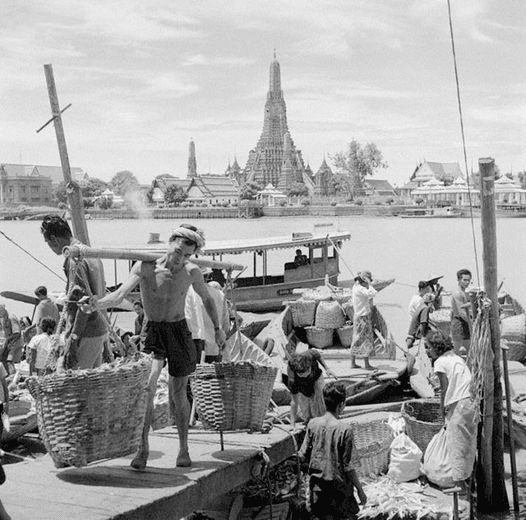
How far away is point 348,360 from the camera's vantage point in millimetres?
10984

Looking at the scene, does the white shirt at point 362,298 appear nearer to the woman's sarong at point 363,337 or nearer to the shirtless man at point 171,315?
the woman's sarong at point 363,337

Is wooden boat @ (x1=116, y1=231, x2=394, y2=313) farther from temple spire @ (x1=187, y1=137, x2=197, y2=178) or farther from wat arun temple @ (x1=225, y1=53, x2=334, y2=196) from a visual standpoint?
temple spire @ (x1=187, y1=137, x2=197, y2=178)

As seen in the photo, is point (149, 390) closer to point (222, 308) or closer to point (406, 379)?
point (222, 308)

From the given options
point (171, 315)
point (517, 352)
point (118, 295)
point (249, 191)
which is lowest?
point (517, 352)

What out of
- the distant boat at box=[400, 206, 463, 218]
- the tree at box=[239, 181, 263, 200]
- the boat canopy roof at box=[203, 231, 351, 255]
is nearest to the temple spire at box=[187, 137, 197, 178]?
the tree at box=[239, 181, 263, 200]

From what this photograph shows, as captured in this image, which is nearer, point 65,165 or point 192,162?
point 65,165

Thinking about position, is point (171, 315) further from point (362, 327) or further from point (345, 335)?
point (345, 335)

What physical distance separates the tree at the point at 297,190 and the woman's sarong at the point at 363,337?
9924 centimetres

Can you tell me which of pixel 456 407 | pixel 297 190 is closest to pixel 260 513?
pixel 456 407

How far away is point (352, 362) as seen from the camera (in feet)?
33.9

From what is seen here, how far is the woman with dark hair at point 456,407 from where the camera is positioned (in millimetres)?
5734

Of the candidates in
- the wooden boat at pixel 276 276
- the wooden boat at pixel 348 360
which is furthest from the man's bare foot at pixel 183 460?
the wooden boat at pixel 276 276

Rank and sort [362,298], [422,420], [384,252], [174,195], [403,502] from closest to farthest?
[403,502] < [422,420] < [362,298] < [384,252] < [174,195]

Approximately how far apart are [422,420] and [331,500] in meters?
2.85
